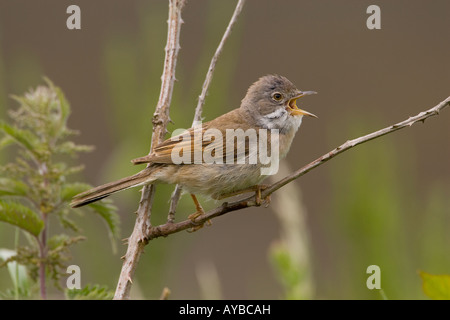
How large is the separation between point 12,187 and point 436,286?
1493 mm

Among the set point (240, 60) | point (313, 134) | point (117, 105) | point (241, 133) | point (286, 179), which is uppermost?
point (240, 60)

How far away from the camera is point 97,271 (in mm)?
3746

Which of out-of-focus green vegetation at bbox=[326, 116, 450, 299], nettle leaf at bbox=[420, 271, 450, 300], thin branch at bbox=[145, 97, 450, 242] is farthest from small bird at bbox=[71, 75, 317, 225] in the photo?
nettle leaf at bbox=[420, 271, 450, 300]

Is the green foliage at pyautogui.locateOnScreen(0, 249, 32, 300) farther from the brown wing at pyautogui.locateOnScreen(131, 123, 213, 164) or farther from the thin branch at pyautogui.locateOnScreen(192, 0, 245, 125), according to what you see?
the thin branch at pyautogui.locateOnScreen(192, 0, 245, 125)

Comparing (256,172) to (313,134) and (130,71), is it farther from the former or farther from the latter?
(313,134)

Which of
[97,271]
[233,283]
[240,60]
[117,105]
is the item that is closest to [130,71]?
[117,105]

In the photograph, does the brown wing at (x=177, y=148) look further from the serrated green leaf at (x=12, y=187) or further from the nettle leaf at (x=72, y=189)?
the serrated green leaf at (x=12, y=187)

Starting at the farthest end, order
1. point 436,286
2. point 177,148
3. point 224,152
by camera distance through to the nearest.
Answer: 1. point 224,152
2. point 177,148
3. point 436,286

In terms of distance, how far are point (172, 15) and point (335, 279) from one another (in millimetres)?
2190

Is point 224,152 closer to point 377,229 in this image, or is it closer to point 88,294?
point 377,229

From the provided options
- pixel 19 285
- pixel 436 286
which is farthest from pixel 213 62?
pixel 436 286

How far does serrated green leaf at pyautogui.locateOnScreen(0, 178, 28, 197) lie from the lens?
7.86 feet

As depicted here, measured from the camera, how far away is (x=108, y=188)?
9.04ft

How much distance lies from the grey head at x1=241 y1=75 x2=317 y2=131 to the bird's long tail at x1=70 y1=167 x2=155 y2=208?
829 mm
